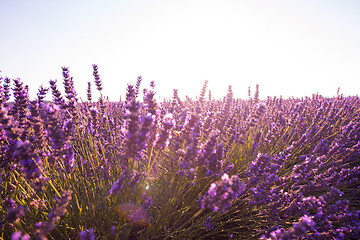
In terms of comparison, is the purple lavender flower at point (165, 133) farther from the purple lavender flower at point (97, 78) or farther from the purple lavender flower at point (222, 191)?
the purple lavender flower at point (97, 78)

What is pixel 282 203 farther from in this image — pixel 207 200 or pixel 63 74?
pixel 63 74

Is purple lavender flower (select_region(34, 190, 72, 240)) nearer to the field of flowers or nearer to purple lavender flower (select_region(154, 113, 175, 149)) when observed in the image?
the field of flowers

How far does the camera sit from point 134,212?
1608 mm

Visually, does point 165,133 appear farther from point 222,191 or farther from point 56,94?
point 56,94

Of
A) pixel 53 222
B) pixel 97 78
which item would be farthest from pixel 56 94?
pixel 53 222

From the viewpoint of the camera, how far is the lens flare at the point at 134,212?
1.53 metres

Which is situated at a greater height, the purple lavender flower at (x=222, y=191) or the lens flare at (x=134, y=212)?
the purple lavender flower at (x=222, y=191)

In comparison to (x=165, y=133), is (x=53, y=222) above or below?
below

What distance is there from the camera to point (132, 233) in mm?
1859

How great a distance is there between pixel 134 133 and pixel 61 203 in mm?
583

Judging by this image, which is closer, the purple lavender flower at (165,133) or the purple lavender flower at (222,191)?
the purple lavender flower at (222,191)

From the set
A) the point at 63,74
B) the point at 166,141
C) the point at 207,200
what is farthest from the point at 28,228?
the point at 63,74

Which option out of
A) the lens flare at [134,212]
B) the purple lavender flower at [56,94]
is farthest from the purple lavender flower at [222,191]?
the purple lavender flower at [56,94]

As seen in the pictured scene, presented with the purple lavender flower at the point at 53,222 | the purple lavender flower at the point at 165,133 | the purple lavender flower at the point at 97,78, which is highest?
the purple lavender flower at the point at 97,78
